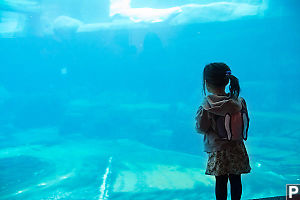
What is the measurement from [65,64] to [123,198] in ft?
8.02

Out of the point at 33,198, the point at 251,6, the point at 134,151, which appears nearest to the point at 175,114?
the point at 134,151

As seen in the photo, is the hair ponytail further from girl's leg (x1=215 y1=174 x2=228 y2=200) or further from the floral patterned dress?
girl's leg (x1=215 y1=174 x2=228 y2=200)

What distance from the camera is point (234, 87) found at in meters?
1.44

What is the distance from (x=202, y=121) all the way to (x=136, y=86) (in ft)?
12.0

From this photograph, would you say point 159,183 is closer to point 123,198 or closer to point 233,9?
point 123,198

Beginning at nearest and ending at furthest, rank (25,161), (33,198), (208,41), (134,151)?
1. (33,198)
2. (25,161)
3. (134,151)
4. (208,41)

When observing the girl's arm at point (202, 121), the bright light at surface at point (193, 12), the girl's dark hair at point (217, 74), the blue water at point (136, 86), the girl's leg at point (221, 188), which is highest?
the bright light at surface at point (193, 12)

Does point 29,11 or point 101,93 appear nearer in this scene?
point 29,11

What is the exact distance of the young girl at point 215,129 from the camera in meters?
1.46

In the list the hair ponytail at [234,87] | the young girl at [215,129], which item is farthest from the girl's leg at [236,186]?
the hair ponytail at [234,87]

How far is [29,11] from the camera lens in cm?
407

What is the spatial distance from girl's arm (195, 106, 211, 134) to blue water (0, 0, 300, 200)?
2333mm
